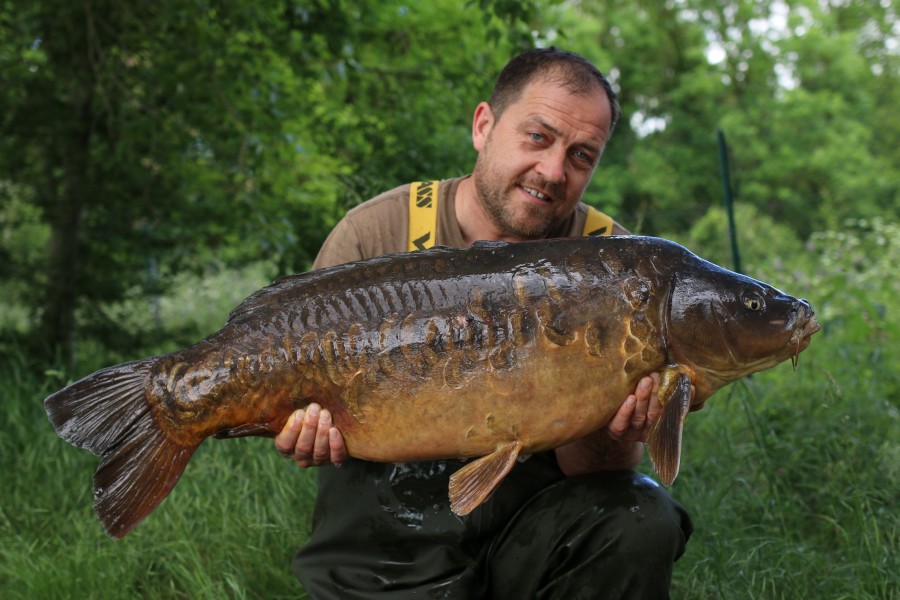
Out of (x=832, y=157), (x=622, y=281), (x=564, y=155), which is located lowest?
(x=832, y=157)

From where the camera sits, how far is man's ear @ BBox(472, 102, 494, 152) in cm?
247

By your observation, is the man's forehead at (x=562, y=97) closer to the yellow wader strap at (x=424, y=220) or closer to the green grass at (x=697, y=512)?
the yellow wader strap at (x=424, y=220)

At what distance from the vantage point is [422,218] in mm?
2396

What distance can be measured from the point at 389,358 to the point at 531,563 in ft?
2.11

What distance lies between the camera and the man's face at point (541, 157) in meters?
2.28

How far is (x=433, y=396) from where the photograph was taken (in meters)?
1.82

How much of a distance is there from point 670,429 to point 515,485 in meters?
0.52

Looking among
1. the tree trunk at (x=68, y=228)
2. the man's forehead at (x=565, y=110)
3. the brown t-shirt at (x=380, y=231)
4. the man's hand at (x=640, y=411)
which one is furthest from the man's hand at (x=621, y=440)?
the tree trunk at (x=68, y=228)

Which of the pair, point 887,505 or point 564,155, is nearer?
point 564,155

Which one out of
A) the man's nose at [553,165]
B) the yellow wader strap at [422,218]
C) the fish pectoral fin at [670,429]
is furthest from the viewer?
the yellow wader strap at [422,218]

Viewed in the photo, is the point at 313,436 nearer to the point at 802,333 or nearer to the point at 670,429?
the point at 670,429

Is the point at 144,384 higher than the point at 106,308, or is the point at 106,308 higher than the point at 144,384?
the point at 144,384

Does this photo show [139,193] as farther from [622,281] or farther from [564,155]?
[622,281]

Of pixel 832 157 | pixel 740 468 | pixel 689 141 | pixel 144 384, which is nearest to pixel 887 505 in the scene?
pixel 740 468
